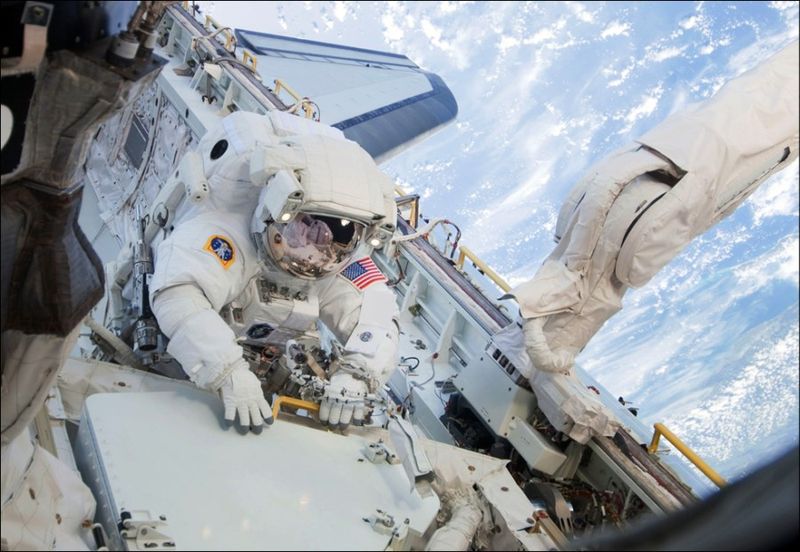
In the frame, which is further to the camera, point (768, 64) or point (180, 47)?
point (180, 47)

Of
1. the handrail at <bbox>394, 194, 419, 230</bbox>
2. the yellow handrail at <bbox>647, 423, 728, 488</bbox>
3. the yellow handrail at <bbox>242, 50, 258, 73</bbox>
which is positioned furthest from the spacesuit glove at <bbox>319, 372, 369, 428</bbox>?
the yellow handrail at <bbox>242, 50, 258, 73</bbox>

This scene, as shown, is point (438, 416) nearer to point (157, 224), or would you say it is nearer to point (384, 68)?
point (157, 224)

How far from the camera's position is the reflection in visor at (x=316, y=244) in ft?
15.2

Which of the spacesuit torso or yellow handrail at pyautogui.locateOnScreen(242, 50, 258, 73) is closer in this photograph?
the spacesuit torso

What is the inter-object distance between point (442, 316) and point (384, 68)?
7.91 meters

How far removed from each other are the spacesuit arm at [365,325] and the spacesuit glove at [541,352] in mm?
756

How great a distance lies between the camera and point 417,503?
3.56 m

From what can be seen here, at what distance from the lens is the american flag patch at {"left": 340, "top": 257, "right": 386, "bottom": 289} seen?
16.9ft

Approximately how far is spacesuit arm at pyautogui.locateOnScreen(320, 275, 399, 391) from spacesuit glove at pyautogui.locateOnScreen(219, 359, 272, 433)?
81cm

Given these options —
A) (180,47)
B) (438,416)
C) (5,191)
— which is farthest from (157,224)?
(180,47)

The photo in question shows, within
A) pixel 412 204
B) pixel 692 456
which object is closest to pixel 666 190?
pixel 692 456

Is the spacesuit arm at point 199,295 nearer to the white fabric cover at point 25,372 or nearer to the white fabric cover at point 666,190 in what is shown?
the white fabric cover at point 25,372

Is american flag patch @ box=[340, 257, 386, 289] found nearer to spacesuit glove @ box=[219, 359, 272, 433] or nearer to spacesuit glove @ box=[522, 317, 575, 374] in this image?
spacesuit glove @ box=[522, 317, 575, 374]

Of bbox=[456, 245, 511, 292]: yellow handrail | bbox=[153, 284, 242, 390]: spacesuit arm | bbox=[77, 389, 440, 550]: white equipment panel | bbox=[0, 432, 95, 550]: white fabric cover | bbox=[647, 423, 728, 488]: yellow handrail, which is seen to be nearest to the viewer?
bbox=[0, 432, 95, 550]: white fabric cover
